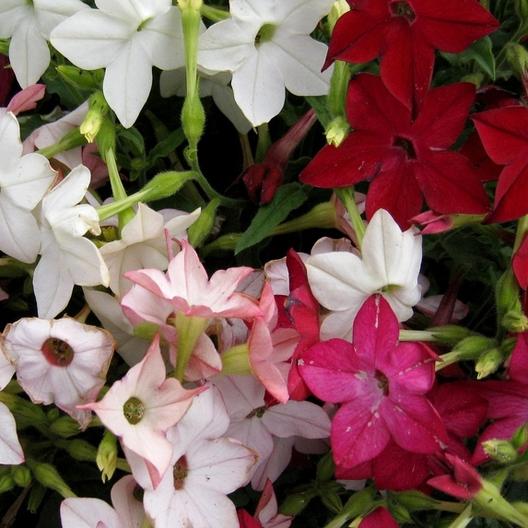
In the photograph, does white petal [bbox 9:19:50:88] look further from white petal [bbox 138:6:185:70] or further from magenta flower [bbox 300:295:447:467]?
magenta flower [bbox 300:295:447:467]

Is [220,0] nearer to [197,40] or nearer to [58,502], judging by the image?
[197,40]

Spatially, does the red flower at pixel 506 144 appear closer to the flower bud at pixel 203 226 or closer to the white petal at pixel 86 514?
the flower bud at pixel 203 226

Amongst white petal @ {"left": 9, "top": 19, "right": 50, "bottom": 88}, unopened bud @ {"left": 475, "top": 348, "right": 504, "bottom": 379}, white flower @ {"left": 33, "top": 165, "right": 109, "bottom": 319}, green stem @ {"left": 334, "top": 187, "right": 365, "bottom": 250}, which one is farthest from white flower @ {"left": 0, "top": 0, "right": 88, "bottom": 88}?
unopened bud @ {"left": 475, "top": 348, "right": 504, "bottom": 379}

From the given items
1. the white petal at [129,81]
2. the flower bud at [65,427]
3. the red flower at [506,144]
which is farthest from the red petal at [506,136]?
the flower bud at [65,427]

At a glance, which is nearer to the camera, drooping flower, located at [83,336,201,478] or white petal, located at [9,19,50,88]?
→ drooping flower, located at [83,336,201,478]

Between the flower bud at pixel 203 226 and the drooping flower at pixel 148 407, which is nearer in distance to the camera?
the drooping flower at pixel 148 407

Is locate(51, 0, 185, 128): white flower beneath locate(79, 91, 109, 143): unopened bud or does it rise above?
above

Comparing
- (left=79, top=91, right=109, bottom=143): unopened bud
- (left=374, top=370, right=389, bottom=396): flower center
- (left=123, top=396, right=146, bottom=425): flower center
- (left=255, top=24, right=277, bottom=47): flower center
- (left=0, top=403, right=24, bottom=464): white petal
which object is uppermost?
(left=255, top=24, right=277, bottom=47): flower center
